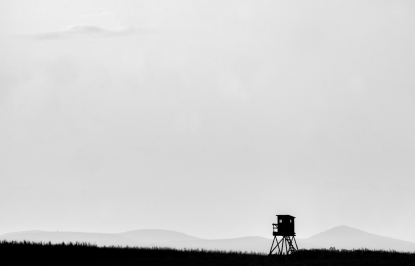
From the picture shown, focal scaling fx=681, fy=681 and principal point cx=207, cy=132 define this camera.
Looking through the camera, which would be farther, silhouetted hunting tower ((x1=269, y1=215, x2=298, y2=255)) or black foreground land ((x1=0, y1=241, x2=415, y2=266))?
silhouetted hunting tower ((x1=269, y1=215, x2=298, y2=255))

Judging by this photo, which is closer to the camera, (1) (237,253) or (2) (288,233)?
(1) (237,253)

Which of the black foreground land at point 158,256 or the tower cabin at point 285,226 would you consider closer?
the black foreground land at point 158,256

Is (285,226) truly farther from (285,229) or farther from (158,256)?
(158,256)

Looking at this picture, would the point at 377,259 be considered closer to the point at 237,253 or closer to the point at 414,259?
the point at 414,259

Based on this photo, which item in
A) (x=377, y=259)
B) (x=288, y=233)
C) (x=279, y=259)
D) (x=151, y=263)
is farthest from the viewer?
(x=288, y=233)

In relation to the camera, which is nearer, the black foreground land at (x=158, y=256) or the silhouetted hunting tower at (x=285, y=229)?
the black foreground land at (x=158, y=256)

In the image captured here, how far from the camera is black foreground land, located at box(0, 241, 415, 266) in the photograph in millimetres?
56219

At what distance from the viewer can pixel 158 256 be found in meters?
64.9

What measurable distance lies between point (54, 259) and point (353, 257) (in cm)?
2680

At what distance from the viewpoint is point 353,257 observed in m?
62.0

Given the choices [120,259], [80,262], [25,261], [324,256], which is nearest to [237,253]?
[324,256]

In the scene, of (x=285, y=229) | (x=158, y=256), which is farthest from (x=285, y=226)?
(x=158, y=256)

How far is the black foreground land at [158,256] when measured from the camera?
2213 inches

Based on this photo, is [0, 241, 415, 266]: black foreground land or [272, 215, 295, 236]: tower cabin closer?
[0, 241, 415, 266]: black foreground land
